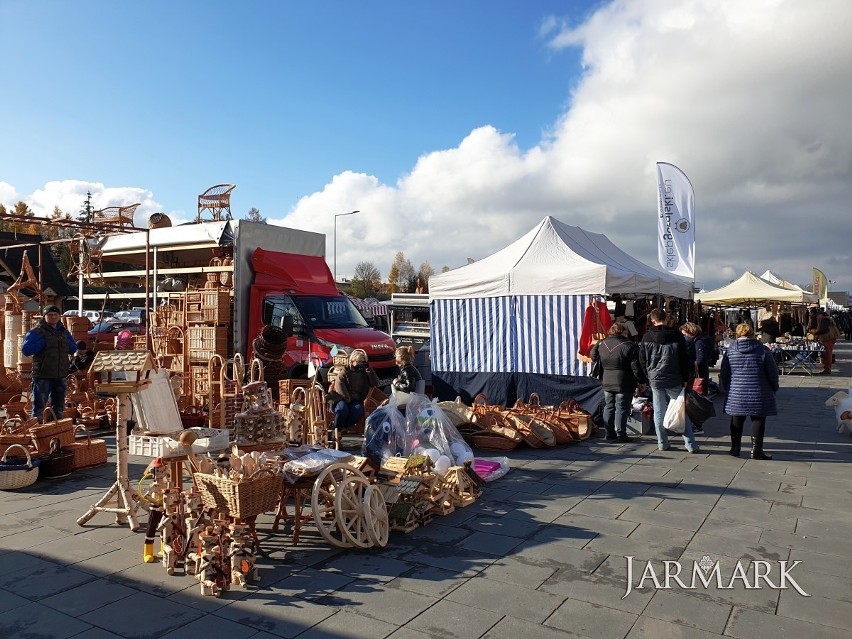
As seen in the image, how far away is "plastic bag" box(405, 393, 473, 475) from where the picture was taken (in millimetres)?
6438

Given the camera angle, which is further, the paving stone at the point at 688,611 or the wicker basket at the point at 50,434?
the wicker basket at the point at 50,434

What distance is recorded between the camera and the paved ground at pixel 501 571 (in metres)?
3.41

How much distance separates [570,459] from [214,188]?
31.9 feet

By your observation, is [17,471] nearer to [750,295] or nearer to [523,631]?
[523,631]

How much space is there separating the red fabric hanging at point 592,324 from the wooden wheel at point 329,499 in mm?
5204

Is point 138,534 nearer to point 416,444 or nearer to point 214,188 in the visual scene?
point 416,444

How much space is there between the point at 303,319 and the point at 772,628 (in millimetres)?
8130

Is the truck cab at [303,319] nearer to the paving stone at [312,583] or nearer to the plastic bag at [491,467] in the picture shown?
the plastic bag at [491,467]

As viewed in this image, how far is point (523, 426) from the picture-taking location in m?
7.92

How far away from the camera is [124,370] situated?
5.07 metres

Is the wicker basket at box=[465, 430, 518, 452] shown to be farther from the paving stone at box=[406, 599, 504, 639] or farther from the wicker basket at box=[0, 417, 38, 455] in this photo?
the wicker basket at box=[0, 417, 38, 455]

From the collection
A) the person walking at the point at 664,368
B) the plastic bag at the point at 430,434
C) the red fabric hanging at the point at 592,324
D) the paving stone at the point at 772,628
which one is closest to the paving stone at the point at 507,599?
the paving stone at the point at 772,628

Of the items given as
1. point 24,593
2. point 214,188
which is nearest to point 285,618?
point 24,593

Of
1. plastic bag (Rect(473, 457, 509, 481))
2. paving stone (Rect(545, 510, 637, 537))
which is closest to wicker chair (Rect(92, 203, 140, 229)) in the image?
plastic bag (Rect(473, 457, 509, 481))
